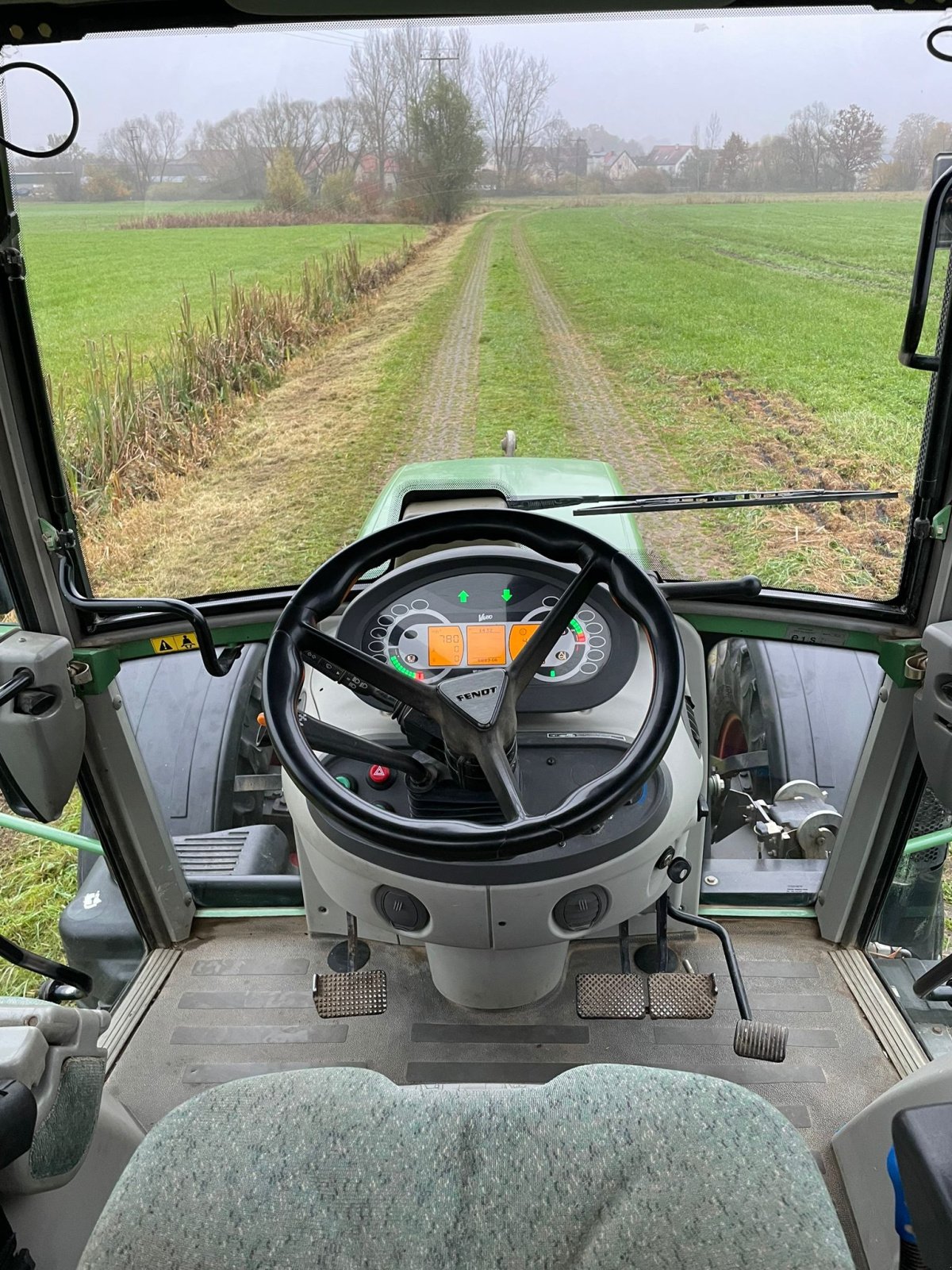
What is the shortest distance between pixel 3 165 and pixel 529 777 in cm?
141

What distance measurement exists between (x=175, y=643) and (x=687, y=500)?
3.71 ft

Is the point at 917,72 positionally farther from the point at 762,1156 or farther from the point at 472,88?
the point at 762,1156

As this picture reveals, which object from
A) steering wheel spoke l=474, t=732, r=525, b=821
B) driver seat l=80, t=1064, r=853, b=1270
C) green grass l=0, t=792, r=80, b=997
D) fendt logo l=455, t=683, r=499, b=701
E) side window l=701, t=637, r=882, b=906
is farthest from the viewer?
green grass l=0, t=792, r=80, b=997

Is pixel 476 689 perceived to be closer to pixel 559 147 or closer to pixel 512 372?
pixel 512 372

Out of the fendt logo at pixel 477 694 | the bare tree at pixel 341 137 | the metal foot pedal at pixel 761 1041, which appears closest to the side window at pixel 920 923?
the metal foot pedal at pixel 761 1041

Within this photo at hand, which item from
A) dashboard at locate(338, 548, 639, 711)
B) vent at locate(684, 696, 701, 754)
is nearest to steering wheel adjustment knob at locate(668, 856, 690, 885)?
vent at locate(684, 696, 701, 754)

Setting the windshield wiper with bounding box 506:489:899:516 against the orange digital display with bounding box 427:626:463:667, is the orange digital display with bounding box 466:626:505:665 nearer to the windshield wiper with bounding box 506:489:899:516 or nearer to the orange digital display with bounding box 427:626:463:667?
the orange digital display with bounding box 427:626:463:667

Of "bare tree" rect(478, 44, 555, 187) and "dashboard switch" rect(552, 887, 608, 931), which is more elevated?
"bare tree" rect(478, 44, 555, 187)

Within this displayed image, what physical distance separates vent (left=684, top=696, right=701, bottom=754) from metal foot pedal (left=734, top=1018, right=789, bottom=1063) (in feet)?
1.90

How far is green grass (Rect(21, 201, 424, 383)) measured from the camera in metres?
1.43

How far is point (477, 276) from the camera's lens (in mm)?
1526

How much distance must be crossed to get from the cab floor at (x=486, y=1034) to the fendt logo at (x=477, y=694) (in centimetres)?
95

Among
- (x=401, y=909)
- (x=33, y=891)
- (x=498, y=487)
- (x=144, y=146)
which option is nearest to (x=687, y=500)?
(x=498, y=487)

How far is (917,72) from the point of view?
56.1 inches
